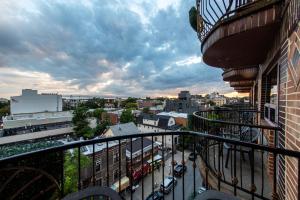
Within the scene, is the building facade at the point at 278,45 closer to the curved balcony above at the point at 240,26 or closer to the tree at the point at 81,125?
the curved balcony above at the point at 240,26

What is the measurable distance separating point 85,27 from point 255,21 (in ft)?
28.5

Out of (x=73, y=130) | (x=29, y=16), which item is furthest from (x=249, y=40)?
(x=73, y=130)

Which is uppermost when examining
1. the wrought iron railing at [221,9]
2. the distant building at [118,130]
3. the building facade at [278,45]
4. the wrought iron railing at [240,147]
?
the wrought iron railing at [221,9]

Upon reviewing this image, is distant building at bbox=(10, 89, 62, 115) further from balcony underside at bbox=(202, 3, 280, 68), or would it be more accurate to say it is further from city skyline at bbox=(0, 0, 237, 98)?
balcony underside at bbox=(202, 3, 280, 68)

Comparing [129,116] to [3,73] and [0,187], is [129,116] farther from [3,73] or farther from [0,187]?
[0,187]

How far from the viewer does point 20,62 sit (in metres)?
14.8

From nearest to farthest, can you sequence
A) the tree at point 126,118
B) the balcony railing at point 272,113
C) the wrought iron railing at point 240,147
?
the wrought iron railing at point 240,147, the balcony railing at point 272,113, the tree at point 126,118

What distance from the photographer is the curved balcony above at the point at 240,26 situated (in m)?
2.25

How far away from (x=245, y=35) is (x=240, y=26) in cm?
24

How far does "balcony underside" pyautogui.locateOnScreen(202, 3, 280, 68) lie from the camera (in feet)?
7.40

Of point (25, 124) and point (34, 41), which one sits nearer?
point (34, 41)

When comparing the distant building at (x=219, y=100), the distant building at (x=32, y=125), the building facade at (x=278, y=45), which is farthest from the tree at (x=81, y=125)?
the distant building at (x=219, y=100)

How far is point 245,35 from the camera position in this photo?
2596 mm

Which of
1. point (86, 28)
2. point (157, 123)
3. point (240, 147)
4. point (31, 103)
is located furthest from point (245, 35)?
point (31, 103)
